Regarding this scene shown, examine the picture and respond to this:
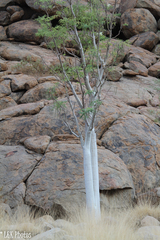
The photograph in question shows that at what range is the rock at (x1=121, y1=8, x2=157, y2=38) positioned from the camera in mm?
21516

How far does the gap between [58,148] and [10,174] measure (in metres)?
1.93

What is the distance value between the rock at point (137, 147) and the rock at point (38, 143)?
8.00 feet

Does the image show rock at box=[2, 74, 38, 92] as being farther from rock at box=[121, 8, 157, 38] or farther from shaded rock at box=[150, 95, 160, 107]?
rock at box=[121, 8, 157, 38]

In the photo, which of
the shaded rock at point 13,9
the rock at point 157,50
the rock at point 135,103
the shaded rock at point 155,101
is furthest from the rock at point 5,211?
the shaded rock at point 13,9

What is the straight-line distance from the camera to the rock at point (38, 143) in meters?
8.23

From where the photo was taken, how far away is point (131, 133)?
945 centimetres

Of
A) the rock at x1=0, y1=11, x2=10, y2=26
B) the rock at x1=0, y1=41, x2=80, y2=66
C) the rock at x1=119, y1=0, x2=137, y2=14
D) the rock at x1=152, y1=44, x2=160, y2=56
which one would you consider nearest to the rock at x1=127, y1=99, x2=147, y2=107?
the rock at x1=0, y1=41, x2=80, y2=66

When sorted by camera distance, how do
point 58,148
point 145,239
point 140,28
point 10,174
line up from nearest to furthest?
point 145,239
point 10,174
point 58,148
point 140,28

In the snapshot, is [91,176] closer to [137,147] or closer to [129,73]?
[137,147]

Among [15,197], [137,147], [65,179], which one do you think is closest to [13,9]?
[137,147]

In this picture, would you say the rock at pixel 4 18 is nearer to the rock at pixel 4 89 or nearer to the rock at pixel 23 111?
the rock at pixel 4 89

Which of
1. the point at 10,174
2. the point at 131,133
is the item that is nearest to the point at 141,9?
the point at 131,133

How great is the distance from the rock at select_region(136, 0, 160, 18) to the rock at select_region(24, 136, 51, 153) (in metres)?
20.2

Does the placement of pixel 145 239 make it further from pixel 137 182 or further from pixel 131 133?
pixel 131 133
